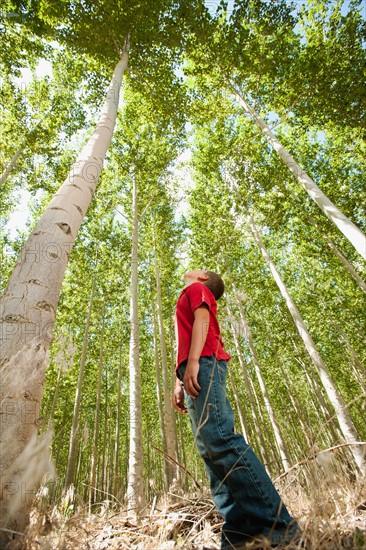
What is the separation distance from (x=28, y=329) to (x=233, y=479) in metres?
1.22

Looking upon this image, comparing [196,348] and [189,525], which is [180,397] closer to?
[196,348]

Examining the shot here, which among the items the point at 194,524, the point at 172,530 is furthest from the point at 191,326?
the point at 172,530

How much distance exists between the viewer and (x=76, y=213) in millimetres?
2113

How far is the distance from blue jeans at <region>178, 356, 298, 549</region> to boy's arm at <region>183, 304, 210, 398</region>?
2.0 inches

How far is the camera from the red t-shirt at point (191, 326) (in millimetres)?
1657

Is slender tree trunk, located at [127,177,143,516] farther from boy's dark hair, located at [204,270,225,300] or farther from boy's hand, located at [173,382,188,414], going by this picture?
boy's dark hair, located at [204,270,225,300]

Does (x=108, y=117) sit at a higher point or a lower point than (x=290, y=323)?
lower

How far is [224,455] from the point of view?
1275 mm

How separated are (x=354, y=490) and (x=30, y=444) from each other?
1897mm

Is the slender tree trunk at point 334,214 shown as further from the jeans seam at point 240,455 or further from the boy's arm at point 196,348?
the jeans seam at point 240,455

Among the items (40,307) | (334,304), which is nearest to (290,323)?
(334,304)

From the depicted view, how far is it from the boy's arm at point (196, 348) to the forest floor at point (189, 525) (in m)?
0.65

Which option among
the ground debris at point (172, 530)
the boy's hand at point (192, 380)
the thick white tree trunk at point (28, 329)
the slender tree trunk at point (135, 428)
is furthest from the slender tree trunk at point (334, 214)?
the slender tree trunk at point (135, 428)

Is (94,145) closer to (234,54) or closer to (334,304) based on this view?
(234,54)
